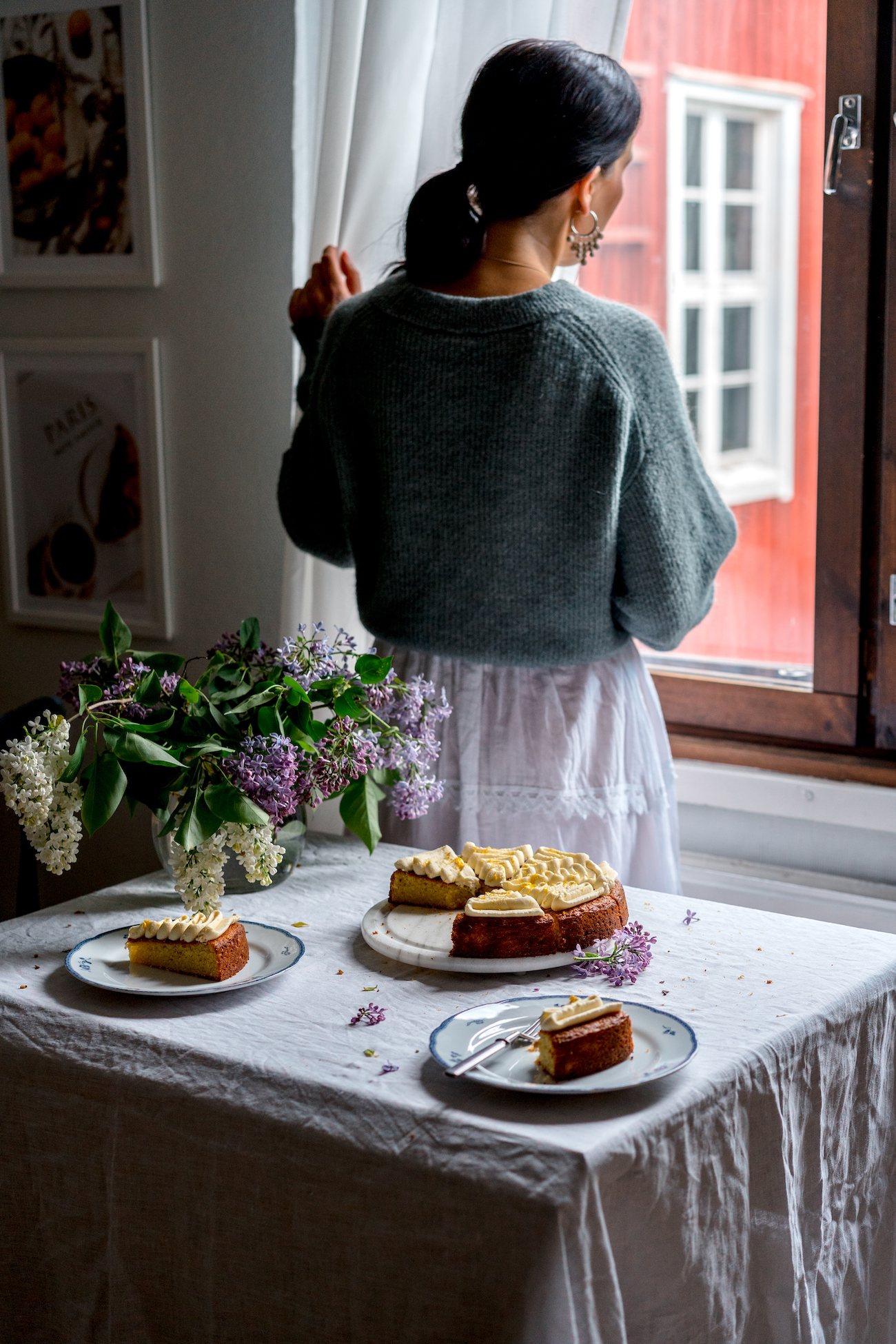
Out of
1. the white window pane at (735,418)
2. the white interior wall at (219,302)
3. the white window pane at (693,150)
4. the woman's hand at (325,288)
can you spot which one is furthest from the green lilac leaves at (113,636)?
the white window pane at (693,150)

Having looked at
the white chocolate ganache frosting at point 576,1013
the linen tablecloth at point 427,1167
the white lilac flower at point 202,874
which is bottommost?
the linen tablecloth at point 427,1167

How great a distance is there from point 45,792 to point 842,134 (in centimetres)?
147

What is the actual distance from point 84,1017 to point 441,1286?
387 millimetres

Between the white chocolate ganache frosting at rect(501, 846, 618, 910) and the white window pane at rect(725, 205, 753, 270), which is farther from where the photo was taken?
the white window pane at rect(725, 205, 753, 270)

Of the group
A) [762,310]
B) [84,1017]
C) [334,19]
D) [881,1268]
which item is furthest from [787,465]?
[84,1017]

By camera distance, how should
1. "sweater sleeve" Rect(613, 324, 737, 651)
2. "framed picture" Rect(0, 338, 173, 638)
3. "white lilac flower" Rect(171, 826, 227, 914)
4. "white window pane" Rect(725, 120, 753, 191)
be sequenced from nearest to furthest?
"white lilac flower" Rect(171, 826, 227, 914) → "sweater sleeve" Rect(613, 324, 737, 651) → "white window pane" Rect(725, 120, 753, 191) → "framed picture" Rect(0, 338, 173, 638)

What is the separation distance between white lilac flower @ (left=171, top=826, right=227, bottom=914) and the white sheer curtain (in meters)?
0.93

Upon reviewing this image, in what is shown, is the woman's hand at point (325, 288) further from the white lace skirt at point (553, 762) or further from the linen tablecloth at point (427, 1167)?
the linen tablecloth at point (427, 1167)

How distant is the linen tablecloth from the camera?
86 centimetres

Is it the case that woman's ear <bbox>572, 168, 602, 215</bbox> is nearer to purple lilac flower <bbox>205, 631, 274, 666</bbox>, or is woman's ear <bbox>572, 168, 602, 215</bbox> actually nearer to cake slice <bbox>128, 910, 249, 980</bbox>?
purple lilac flower <bbox>205, 631, 274, 666</bbox>

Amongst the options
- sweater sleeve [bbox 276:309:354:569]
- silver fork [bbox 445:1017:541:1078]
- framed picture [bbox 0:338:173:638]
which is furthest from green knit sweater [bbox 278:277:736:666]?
framed picture [bbox 0:338:173:638]

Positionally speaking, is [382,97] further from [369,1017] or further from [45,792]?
[369,1017]

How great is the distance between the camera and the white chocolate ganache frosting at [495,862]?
1251 mm

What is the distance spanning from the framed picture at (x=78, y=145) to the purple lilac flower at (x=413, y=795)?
129 cm
